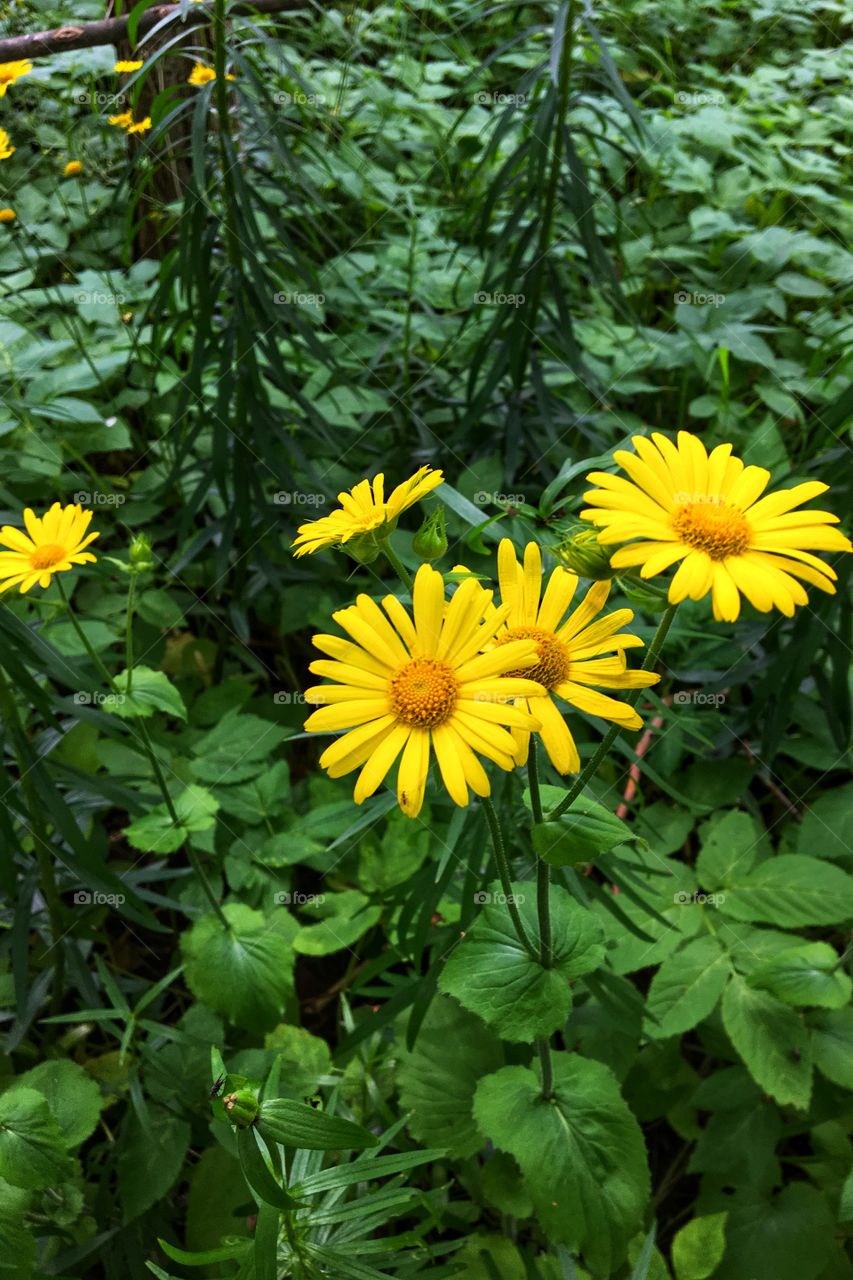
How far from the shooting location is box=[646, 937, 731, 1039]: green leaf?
94 centimetres

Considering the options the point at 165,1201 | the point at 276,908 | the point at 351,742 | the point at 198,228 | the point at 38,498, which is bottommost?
the point at 165,1201

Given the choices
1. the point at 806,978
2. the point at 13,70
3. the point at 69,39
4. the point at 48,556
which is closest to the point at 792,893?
the point at 806,978

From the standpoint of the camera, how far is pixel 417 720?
53cm

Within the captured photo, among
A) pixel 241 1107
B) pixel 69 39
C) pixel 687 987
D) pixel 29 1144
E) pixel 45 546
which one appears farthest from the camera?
pixel 69 39

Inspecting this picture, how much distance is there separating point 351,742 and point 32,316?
139 centimetres

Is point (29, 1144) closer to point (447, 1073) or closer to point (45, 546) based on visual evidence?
point (447, 1073)

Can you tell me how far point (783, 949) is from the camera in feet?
3.23

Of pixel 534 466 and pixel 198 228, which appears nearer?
pixel 198 228

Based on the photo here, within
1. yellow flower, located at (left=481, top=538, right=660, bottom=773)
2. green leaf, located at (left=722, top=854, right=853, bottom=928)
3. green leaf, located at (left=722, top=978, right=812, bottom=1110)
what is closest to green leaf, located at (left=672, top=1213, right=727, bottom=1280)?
green leaf, located at (left=722, top=978, right=812, bottom=1110)

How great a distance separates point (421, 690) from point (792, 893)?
2.31 ft

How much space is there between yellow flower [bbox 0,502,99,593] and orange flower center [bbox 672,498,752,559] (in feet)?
1.81

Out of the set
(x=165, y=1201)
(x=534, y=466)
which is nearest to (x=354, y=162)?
(x=534, y=466)

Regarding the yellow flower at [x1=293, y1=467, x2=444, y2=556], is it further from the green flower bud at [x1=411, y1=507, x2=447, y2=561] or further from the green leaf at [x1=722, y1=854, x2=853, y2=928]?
the green leaf at [x1=722, y1=854, x2=853, y2=928]

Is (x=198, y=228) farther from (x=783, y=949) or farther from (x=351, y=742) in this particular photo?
(x=783, y=949)
